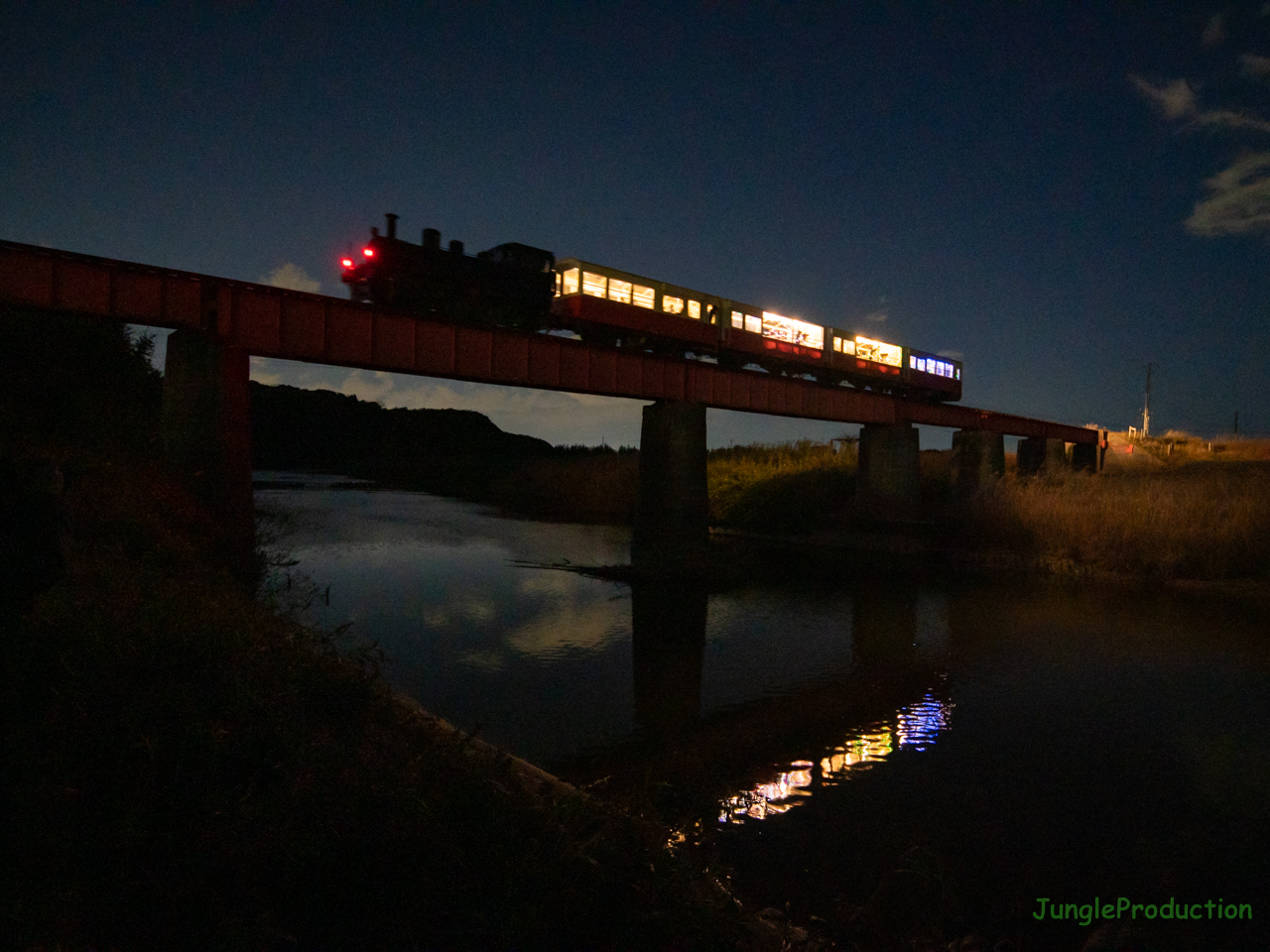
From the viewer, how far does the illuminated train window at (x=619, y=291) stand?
68.5ft

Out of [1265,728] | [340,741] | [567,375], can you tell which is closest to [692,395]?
[567,375]

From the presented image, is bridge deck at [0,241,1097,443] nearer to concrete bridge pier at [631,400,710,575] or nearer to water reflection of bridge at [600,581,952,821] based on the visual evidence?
concrete bridge pier at [631,400,710,575]

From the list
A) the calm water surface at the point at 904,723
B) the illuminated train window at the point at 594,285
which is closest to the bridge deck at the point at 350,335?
the illuminated train window at the point at 594,285

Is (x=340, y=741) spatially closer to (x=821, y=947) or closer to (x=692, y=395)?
(x=821, y=947)

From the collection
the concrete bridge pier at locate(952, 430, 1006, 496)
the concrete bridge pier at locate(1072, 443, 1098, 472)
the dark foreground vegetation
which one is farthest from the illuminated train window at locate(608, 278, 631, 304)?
the concrete bridge pier at locate(1072, 443, 1098, 472)

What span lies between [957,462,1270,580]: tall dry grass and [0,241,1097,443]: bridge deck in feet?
29.0

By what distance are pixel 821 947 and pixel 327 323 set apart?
15675mm

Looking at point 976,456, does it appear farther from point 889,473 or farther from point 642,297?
point 642,297

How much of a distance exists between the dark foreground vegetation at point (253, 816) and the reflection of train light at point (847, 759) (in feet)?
7.01

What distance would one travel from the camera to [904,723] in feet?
31.3

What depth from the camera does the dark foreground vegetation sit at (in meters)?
2.98

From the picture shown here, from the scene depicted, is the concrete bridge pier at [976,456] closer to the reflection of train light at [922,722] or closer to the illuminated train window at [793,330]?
the illuminated train window at [793,330]

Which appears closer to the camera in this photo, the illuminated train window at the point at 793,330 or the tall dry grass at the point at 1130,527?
the tall dry grass at the point at 1130,527
